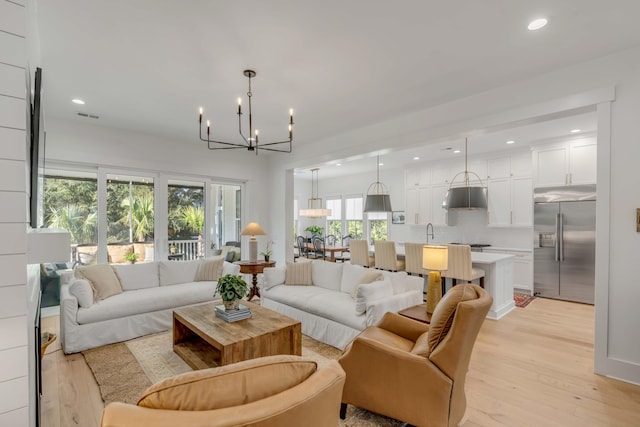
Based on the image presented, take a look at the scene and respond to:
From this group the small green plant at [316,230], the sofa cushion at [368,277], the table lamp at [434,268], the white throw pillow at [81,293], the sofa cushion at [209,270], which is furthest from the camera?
the small green plant at [316,230]

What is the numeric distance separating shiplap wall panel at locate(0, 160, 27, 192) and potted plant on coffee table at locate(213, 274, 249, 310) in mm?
1998

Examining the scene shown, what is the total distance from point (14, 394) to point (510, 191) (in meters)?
7.11

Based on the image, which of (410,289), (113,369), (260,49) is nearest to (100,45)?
(260,49)

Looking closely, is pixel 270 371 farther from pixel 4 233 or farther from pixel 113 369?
pixel 113 369

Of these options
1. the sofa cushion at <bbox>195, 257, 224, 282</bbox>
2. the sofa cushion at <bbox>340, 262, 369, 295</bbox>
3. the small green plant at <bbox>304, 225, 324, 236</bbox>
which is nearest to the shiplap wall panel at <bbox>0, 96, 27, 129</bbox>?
the sofa cushion at <bbox>340, 262, 369, 295</bbox>

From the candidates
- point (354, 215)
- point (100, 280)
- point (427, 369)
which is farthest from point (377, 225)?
point (427, 369)

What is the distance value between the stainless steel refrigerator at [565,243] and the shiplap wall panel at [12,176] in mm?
6542

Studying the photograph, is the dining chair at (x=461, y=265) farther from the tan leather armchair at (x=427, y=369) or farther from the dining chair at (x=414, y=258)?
the tan leather armchair at (x=427, y=369)

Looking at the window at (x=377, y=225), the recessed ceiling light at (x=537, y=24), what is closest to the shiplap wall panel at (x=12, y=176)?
the recessed ceiling light at (x=537, y=24)

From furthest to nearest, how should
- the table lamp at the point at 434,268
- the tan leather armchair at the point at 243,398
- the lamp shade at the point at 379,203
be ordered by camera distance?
1. the lamp shade at the point at 379,203
2. the table lamp at the point at 434,268
3. the tan leather armchair at the point at 243,398

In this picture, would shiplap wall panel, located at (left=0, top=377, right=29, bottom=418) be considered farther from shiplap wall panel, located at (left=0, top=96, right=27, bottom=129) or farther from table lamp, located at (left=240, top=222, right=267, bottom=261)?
table lamp, located at (left=240, top=222, right=267, bottom=261)

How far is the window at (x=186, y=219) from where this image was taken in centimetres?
549

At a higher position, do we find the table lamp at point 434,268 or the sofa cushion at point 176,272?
the table lamp at point 434,268

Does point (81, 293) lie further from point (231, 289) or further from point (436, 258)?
point (436, 258)
